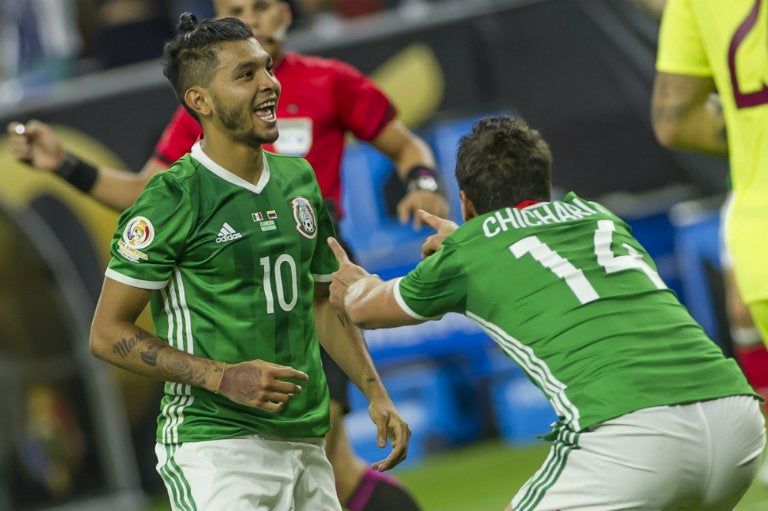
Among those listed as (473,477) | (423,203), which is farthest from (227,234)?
(473,477)

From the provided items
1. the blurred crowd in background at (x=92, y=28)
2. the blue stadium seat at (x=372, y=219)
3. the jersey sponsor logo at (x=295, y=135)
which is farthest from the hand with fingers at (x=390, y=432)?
the blurred crowd in background at (x=92, y=28)

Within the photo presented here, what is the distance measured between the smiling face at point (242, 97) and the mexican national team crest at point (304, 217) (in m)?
0.23

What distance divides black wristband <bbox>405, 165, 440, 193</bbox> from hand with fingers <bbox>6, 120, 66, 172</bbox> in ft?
4.31

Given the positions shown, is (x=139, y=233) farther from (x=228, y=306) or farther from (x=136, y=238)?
(x=228, y=306)

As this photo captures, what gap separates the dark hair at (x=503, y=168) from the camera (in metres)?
4.05

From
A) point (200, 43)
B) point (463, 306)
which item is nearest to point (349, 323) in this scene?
point (463, 306)

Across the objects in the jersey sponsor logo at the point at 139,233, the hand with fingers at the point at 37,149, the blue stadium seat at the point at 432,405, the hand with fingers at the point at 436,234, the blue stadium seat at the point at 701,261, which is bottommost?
the blue stadium seat at the point at 432,405

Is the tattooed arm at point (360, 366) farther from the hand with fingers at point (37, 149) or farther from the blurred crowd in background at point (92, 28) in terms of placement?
the blurred crowd in background at point (92, 28)

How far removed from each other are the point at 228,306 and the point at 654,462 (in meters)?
1.23

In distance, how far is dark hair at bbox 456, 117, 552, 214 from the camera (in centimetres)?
405

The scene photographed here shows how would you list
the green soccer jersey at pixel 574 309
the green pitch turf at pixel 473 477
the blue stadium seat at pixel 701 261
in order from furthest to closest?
the blue stadium seat at pixel 701 261, the green pitch turf at pixel 473 477, the green soccer jersey at pixel 574 309

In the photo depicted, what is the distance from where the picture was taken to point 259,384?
375 centimetres

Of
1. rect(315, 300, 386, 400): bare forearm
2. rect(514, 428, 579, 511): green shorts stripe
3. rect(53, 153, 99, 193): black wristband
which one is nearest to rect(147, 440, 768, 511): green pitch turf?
rect(53, 153, 99, 193): black wristband

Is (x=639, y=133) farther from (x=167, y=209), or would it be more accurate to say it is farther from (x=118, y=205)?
(x=167, y=209)
